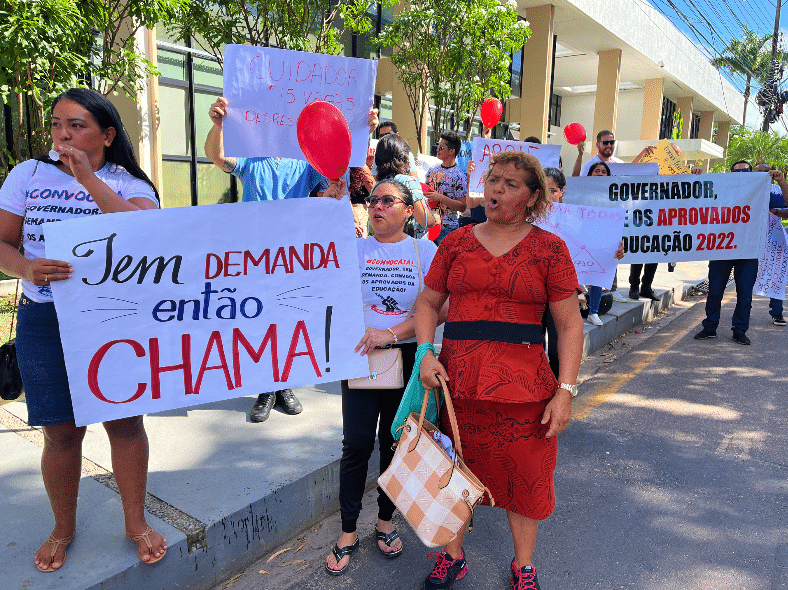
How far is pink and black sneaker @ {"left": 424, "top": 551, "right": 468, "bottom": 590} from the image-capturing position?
97.5 inches

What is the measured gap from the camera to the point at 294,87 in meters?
3.31

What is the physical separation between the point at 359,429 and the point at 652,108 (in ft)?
95.0

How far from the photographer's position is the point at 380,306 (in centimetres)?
262

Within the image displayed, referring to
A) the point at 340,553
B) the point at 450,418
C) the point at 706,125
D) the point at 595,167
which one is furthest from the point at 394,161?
the point at 706,125

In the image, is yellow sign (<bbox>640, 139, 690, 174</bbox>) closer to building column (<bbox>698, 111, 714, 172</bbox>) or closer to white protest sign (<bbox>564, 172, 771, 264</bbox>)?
white protest sign (<bbox>564, 172, 771, 264</bbox>)

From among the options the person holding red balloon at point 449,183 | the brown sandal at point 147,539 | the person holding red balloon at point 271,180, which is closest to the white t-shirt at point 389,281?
the person holding red balloon at point 271,180

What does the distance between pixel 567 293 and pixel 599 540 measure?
1.36 m

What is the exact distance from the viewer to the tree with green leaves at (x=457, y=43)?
9430mm

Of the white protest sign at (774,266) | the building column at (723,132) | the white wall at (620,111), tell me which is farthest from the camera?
the building column at (723,132)

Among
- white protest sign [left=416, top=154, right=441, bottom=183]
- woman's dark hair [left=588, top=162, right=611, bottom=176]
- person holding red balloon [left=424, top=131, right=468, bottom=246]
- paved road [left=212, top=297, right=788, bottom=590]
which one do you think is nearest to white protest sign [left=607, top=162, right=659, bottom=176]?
woman's dark hair [left=588, top=162, right=611, bottom=176]

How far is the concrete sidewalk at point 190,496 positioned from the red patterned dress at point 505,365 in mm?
1016

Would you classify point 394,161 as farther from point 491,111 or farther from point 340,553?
point 491,111

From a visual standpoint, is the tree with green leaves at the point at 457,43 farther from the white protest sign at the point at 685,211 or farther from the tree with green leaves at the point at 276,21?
the white protest sign at the point at 685,211

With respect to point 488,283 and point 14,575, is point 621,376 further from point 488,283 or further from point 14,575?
point 14,575
